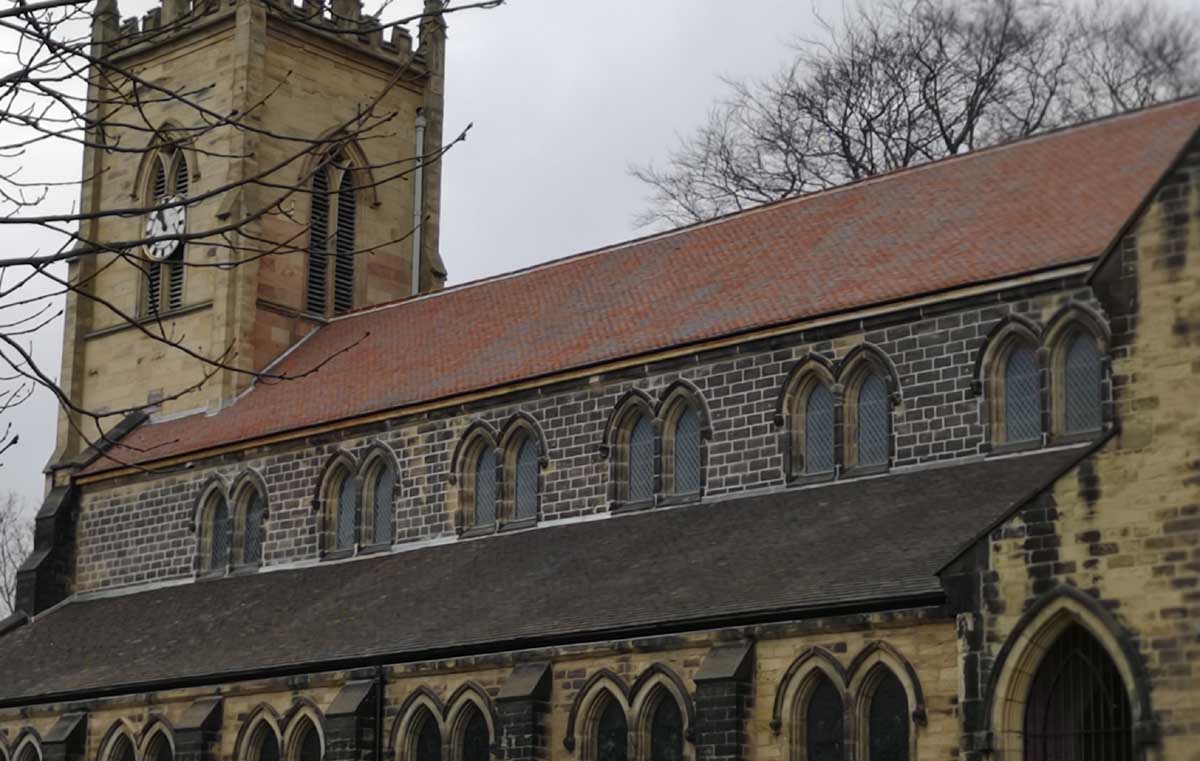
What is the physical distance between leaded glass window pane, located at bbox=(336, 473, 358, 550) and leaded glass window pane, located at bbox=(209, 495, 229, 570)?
2.78m

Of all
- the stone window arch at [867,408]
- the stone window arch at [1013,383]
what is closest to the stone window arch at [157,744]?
the stone window arch at [867,408]

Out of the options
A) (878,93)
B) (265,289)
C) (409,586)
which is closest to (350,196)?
(265,289)

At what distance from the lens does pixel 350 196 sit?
42531 millimetres

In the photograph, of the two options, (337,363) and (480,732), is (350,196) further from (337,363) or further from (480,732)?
(480,732)

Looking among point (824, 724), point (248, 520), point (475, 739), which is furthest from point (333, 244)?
point (824, 724)

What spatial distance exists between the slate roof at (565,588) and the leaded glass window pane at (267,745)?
0.93 m

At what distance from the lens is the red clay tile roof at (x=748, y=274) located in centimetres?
2680

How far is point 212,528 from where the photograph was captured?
36.3 meters

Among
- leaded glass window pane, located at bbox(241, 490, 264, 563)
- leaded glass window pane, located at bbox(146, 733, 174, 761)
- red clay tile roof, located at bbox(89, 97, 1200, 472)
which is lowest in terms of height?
leaded glass window pane, located at bbox(146, 733, 174, 761)

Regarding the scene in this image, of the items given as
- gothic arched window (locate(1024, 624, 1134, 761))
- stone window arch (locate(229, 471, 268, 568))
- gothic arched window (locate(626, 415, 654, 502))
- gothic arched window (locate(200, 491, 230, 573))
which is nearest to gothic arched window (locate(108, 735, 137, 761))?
stone window arch (locate(229, 471, 268, 568))

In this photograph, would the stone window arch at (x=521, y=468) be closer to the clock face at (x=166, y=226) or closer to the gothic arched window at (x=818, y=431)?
the gothic arched window at (x=818, y=431)

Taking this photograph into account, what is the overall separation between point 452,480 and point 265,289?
958cm

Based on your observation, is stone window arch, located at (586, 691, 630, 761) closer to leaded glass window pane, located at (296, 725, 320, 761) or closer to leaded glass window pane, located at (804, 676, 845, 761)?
leaded glass window pane, located at (804, 676, 845, 761)

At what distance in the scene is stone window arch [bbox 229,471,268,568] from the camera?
3516cm
